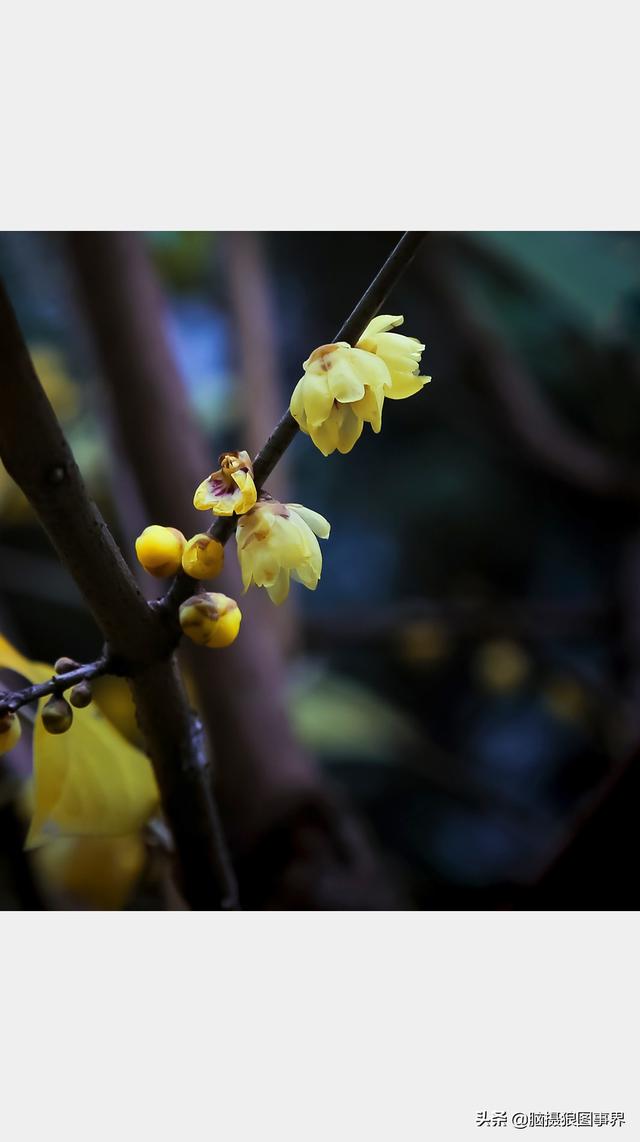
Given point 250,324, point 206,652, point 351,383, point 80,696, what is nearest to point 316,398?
point 351,383

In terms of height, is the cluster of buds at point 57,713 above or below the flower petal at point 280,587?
below

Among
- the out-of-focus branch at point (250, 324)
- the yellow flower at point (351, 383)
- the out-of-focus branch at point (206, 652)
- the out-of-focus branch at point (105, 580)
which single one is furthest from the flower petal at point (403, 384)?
the out-of-focus branch at point (250, 324)

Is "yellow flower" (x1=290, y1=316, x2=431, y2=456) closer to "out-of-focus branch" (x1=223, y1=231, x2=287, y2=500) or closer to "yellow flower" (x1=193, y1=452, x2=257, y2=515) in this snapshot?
"yellow flower" (x1=193, y1=452, x2=257, y2=515)

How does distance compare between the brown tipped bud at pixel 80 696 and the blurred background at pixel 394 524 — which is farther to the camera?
the blurred background at pixel 394 524

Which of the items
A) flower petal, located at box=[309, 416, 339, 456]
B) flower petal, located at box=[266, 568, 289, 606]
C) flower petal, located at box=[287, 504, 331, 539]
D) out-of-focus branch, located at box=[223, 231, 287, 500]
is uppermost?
out-of-focus branch, located at box=[223, 231, 287, 500]

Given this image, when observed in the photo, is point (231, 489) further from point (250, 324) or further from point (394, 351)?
point (250, 324)

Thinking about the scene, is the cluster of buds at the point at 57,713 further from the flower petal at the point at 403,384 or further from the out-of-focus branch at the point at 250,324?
the out-of-focus branch at the point at 250,324

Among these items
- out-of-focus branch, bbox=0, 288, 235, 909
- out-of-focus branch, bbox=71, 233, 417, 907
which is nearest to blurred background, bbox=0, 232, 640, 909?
out-of-focus branch, bbox=71, 233, 417, 907
